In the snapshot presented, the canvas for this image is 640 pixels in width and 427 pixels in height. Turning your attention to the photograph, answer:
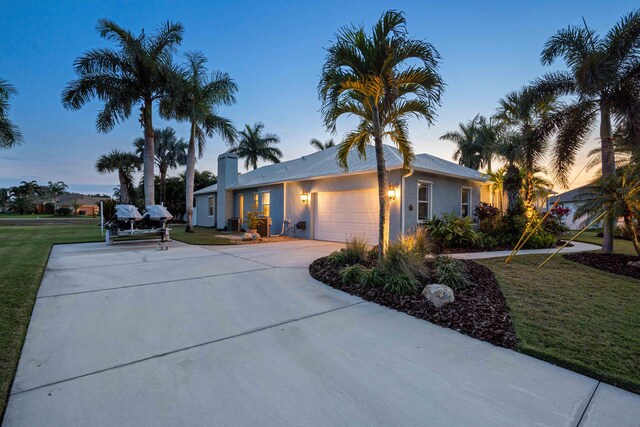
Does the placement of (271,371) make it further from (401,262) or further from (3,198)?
(3,198)

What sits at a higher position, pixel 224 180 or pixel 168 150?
pixel 168 150

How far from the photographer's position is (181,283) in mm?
5242

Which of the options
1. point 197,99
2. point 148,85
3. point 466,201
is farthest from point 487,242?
point 148,85

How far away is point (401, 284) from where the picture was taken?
4516mm

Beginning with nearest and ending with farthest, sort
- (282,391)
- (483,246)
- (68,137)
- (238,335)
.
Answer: (282,391) < (238,335) < (483,246) < (68,137)

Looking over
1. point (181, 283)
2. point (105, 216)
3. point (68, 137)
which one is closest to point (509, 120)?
point (181, 283)

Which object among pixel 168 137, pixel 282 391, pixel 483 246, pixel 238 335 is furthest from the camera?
pixel 168 137

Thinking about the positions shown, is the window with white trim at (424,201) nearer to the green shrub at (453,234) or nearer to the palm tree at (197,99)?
the green shrub at (453,234)

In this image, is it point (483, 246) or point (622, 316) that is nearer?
point (622, 316)

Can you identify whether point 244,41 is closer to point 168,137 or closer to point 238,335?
point 238,335

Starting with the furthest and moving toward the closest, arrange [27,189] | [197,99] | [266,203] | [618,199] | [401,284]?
[27,189] < [266,203] < [197,99] < [618,199] < [401,284]

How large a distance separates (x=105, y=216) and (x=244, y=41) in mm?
10825

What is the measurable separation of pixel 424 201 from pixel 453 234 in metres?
1.75

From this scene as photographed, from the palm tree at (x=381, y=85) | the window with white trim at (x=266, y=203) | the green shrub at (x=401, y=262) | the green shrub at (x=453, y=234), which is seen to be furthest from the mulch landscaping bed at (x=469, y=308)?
the window with white trim at (x=266, y=203)
